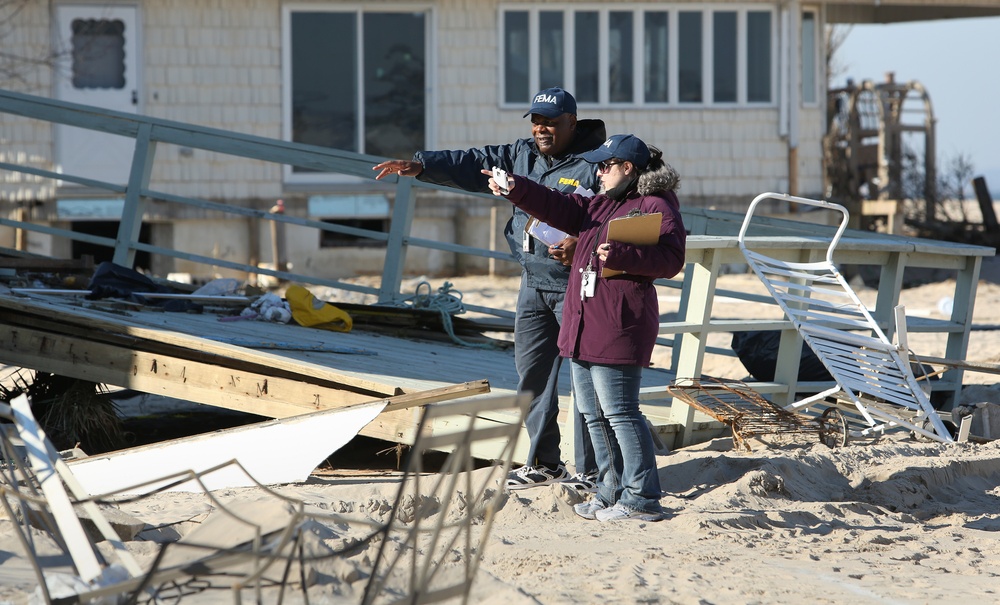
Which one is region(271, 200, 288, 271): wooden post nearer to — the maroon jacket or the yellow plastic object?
the yellow plastic object

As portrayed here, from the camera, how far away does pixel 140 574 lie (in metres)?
2.75

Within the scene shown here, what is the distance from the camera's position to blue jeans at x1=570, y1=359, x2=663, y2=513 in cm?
448

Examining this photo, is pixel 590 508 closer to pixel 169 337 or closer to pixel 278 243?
pixel 169 337

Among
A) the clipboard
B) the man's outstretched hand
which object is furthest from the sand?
the man's outstretched hand

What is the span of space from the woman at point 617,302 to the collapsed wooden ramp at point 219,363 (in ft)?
3.75

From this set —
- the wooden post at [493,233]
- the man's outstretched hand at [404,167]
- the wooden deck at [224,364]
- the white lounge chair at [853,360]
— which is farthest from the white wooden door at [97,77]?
the white lounge chair at [853,360]

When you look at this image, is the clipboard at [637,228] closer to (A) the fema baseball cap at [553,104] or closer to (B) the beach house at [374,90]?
(A) the fema baseball cap at [553,104]

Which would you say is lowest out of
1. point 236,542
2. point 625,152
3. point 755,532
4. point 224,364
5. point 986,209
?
point 755,532

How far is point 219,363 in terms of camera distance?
19.2 feet

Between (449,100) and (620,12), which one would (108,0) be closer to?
(449,100)

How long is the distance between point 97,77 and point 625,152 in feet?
39.6

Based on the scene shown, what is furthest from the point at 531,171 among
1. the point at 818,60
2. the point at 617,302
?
the point at 818,60

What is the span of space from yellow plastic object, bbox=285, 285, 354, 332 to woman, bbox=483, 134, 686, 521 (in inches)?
118

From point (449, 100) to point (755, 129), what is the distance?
4558 mm
